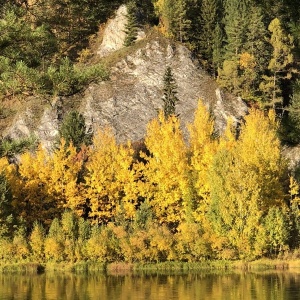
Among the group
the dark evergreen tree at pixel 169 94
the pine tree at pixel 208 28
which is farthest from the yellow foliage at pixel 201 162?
the pine tree at pixel 208 28

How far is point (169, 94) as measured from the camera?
84.8m

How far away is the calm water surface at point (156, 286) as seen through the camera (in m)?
37.7

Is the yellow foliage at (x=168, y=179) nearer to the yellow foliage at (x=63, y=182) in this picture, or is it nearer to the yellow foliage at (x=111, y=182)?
the yellow foliage at (x=111, y=182)

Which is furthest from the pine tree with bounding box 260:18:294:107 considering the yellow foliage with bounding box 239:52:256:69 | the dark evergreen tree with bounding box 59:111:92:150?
the dark evergreen tree with bounding box 59:111:92:150

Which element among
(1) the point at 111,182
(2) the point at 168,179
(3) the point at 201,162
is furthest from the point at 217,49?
(1) the point at 111,182

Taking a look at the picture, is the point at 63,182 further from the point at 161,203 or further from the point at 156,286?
the point at 156,286

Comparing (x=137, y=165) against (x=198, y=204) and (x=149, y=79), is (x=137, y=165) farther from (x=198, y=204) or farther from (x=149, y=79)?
(x=149, y=79)

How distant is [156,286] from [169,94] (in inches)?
1765

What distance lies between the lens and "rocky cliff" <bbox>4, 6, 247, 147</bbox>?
87.4 meters

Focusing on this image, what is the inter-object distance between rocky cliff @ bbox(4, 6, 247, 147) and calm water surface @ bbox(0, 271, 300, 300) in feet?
118

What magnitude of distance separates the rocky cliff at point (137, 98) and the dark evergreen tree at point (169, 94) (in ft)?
8.34

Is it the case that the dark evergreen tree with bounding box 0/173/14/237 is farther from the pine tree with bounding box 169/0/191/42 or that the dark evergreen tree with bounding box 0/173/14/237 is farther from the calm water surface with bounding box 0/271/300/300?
the pine tree with bounding box 169/0/191/42

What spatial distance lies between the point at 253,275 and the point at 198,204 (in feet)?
39.5

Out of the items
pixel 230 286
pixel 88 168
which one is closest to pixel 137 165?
pixel 88 168
